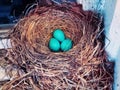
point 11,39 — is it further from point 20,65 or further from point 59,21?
point 59,21

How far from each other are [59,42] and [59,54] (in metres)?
0.14

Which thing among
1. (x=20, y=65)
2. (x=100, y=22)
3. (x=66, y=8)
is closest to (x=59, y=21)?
(x=66, y=8)

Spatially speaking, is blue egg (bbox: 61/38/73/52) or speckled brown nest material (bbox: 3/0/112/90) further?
blue egg (bbox: 61/38/73/52)

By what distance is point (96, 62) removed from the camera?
4.02ft

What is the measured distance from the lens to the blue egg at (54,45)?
133cm

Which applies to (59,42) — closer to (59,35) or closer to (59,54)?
(59,35)

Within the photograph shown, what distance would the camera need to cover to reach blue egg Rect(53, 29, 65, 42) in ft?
4.42

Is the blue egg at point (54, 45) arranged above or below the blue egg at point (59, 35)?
below

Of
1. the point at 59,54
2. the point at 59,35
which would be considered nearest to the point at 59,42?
the point at 59,35

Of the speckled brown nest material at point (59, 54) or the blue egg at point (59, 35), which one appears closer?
the speckled brown nest material at point (59, 54)

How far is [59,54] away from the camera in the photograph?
124 centimetres

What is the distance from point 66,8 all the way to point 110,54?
0.98 ft

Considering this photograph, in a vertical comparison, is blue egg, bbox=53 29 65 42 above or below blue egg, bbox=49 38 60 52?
above

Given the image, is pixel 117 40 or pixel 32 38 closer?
pixel 117 40
